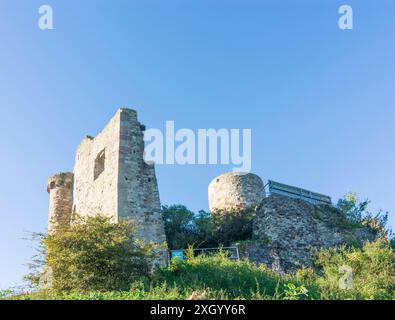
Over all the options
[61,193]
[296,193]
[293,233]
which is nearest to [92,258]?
[61,193]

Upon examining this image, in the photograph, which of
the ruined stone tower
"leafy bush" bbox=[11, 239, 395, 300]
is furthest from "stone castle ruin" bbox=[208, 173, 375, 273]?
the ruined stone tower

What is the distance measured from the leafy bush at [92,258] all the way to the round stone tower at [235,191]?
32.9ft

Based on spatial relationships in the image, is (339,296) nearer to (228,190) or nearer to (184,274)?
(184,274)

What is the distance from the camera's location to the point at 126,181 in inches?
600

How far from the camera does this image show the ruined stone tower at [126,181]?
14953 millimetres

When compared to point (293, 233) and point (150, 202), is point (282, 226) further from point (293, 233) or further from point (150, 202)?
A: point (150, 202)

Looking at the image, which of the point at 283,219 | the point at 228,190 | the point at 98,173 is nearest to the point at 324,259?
the point at 283,219

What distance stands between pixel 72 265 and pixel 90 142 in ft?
25.8

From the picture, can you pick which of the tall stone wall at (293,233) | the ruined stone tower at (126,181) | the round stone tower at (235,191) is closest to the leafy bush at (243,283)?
the ruined stone tower at (126,181)

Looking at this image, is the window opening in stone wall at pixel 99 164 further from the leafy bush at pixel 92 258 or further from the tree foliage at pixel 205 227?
the leafy bush at pixel 92 258

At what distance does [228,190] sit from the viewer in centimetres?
2302

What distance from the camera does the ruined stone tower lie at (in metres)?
15.0

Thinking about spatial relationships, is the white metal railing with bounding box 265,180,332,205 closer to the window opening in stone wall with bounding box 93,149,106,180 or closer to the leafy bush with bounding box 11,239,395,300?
the leafy bush with bounding box 11,239,395,300
